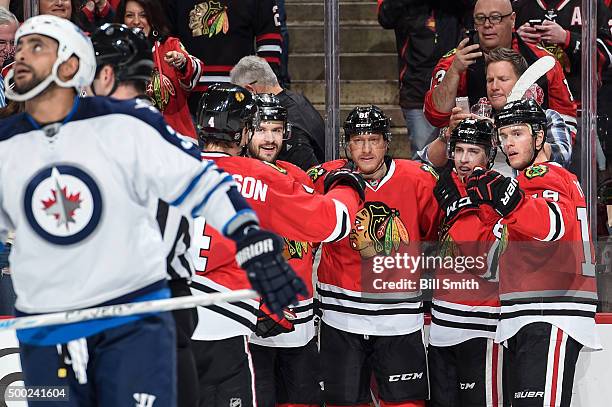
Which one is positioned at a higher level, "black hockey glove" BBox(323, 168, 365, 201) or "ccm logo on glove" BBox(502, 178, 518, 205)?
"black hockey glove" BBox(323, 168, 365, 201)

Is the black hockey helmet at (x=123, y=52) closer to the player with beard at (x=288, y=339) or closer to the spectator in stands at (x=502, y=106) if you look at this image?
the player with beard at (x=288, y=339)

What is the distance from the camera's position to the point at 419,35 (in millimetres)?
4645

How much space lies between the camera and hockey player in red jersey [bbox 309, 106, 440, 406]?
4.08 metres

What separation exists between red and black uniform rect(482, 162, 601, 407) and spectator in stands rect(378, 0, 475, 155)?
85 centimetres

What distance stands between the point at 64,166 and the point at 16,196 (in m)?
0.13

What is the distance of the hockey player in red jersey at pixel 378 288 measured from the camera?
4.08m

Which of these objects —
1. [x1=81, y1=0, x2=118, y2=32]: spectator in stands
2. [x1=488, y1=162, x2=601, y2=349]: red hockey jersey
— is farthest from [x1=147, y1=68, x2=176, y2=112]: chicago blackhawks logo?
[x1=488, y1=162, x2=601, y2=349]: red hockey jersey

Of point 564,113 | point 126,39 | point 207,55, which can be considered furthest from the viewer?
point 207,55

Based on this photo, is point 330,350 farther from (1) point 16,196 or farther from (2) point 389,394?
(1) point 16,196

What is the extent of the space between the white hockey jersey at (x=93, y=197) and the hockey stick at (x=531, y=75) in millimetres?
1961

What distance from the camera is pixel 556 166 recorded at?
383cm

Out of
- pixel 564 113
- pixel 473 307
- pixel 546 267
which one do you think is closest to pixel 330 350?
pixel 473 307

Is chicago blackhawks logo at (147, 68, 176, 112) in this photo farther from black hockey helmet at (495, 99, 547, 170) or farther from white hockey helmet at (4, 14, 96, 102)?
white hockey helmet at (4, 14, 96, 102)

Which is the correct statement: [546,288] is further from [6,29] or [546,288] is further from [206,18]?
[6,29]
